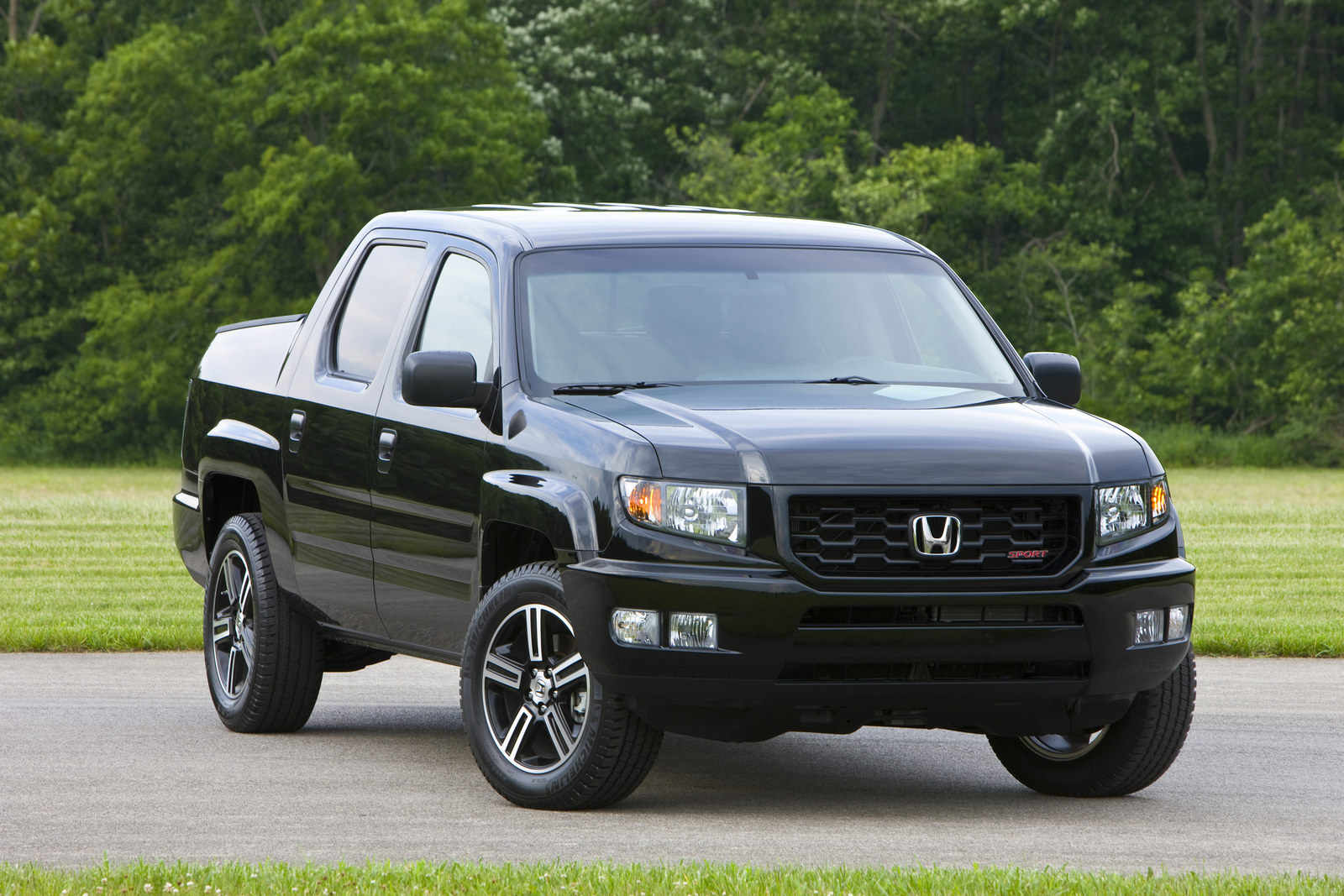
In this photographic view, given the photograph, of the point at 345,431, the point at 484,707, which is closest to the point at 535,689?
the point at 484,707

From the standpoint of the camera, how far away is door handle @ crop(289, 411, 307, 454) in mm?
8742

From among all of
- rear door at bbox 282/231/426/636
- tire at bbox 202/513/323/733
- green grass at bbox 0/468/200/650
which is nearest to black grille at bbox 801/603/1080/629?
rear door at bbox 282/231/426/636

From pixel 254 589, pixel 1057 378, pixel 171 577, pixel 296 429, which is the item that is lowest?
pixel 171 577

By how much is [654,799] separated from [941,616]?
139 cm

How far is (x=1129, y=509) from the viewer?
695 centimetres

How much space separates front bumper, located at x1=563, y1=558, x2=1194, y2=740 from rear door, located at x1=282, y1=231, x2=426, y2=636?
5.95ft

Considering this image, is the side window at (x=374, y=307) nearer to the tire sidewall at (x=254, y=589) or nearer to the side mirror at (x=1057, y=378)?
the tire sidewall at (x=254, y=589)

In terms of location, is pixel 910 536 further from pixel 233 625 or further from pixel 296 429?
pixel 233 625

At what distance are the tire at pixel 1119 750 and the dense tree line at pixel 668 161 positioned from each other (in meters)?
41.2

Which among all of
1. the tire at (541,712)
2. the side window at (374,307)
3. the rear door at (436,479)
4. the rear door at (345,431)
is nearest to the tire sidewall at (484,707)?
the tire at (541,712)

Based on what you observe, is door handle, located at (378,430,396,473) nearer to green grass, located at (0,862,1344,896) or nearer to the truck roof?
the truck roof

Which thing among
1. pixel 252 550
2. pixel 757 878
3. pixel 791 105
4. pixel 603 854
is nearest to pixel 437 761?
pixel 252 550

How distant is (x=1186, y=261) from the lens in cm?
5719

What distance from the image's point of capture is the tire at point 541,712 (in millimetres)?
6797
